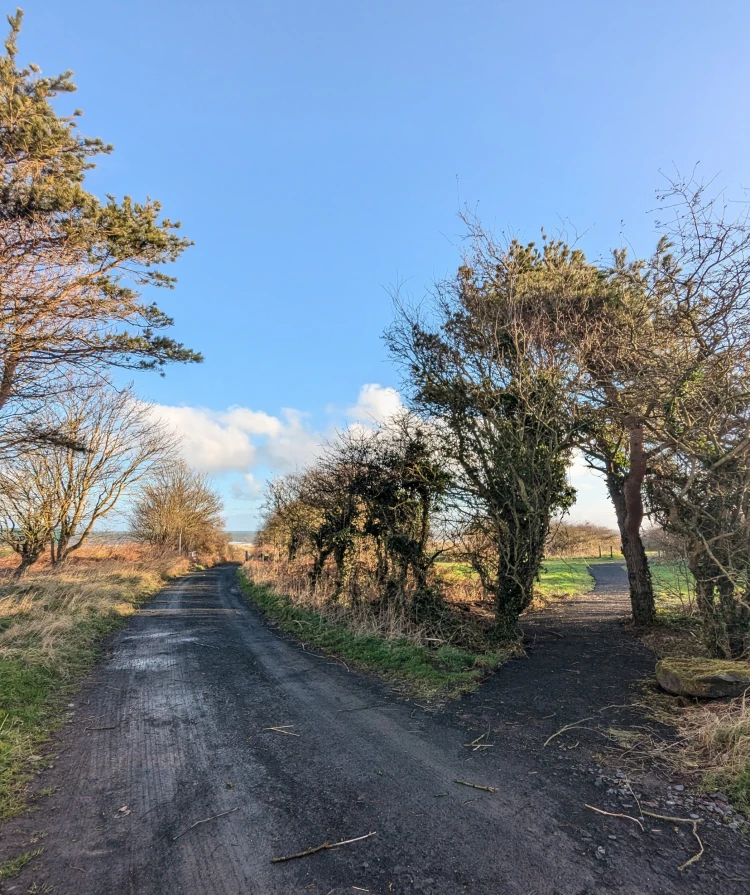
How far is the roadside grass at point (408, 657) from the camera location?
617 centimetres

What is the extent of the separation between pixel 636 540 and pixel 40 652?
37.5ft

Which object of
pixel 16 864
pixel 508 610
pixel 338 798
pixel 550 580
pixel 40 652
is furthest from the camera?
pixel 550 580

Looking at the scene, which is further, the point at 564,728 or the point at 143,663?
the point at 143,663

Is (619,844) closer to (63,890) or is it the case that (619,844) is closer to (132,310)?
(63,890)

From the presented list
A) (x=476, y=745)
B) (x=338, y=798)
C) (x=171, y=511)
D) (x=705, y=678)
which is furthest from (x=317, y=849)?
(x=171, y=511)

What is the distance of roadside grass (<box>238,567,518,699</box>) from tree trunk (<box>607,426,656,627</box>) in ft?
12.3

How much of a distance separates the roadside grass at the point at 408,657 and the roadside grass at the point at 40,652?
4056 millimetres

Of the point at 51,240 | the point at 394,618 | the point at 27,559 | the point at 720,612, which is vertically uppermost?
the point at 51,240

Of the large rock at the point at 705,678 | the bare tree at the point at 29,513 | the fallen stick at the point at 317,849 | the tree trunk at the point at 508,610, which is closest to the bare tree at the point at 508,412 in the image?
the tree trunk at the point at 508,610

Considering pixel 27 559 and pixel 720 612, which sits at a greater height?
pixel 27 559

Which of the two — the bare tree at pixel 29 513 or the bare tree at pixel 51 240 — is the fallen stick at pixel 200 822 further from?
the bare tree at pixel 29 513

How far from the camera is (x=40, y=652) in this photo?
6.92 m

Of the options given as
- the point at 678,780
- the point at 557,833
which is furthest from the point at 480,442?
the point at 557,833

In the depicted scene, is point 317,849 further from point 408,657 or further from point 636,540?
point 636,540
